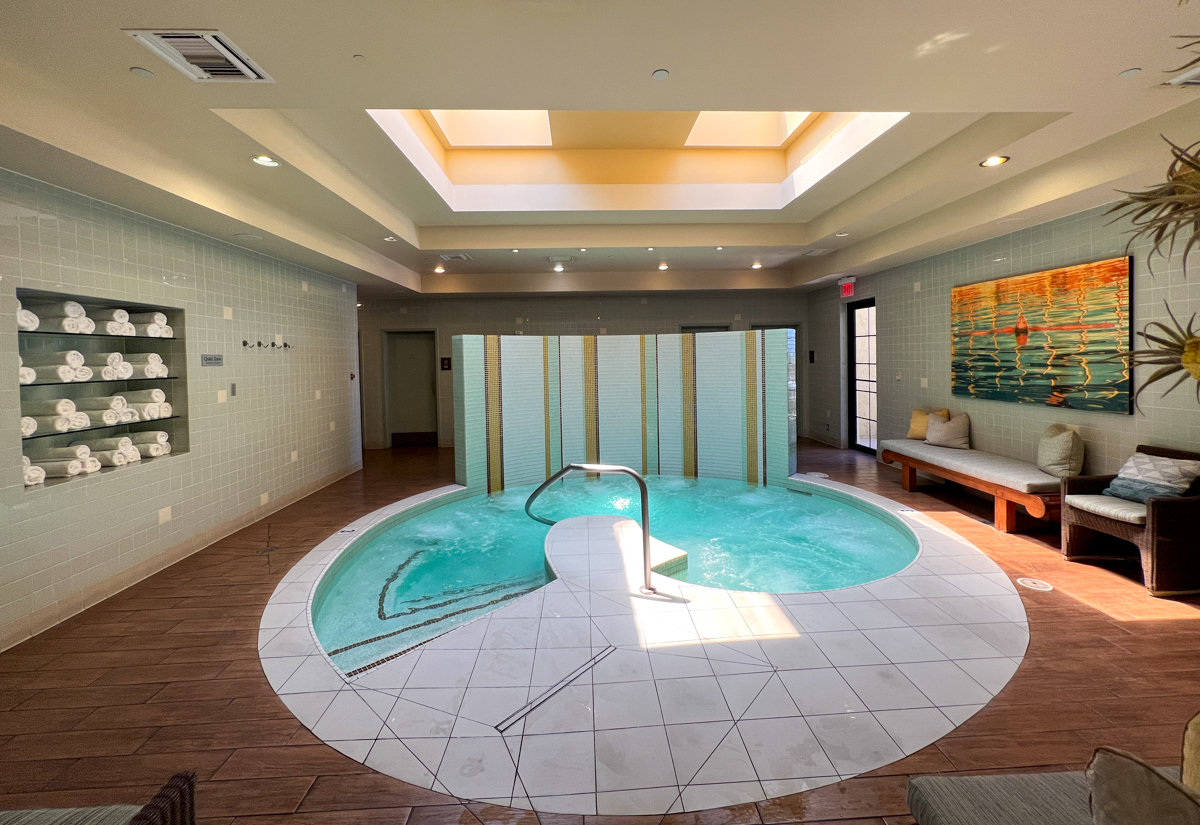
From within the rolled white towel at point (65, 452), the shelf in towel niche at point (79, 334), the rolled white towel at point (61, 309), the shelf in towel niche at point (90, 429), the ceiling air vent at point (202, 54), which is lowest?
the rolled white towel at point (65, 452)

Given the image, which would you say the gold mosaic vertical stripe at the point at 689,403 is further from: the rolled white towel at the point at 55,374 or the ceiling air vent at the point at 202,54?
the rolled white towel at the point at 55,374

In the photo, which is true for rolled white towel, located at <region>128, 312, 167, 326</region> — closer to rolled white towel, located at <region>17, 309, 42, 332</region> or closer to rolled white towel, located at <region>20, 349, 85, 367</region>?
rolled white towel, located at <region>20, 349, 85, 367</region>

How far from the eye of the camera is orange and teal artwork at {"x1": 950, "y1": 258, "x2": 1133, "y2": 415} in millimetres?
4461

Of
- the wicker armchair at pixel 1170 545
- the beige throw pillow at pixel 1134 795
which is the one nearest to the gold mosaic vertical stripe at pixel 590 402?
the wicker armchair at pixel 1170 545

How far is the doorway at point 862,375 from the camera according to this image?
8430 millimetres

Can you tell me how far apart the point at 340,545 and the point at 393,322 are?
5.91 metres

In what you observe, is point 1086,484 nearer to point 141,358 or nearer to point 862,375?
point 862,375

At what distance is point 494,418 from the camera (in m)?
6.82

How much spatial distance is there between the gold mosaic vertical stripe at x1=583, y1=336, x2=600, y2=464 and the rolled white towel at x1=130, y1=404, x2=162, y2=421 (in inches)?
169

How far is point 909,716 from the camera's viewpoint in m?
2.34

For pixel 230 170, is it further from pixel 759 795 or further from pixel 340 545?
pixel 759 795

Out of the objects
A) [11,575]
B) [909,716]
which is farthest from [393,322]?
[909,716]

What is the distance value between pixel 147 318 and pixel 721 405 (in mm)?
5470

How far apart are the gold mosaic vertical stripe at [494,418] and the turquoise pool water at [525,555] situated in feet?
0.89
